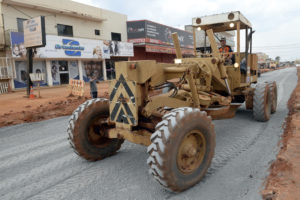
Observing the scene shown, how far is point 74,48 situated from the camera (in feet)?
72.1

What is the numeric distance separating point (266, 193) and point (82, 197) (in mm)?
2431

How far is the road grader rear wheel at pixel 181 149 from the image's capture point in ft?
9.47

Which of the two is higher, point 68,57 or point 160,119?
point 68,57

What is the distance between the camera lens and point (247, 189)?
3.13 metres

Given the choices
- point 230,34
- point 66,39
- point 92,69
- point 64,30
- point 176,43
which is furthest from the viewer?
point 92,69

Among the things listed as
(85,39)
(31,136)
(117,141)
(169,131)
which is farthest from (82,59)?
(169,131)

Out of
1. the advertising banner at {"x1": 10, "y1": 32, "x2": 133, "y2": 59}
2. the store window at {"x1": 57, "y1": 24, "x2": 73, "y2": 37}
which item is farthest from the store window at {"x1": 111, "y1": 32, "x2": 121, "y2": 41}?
the store window at {"x1": 57, "y1": 24, "x2": 73, "y2": 37}

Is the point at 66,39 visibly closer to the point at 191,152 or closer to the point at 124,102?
the point at 124,102

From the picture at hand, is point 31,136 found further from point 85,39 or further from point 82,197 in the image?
point 85,39

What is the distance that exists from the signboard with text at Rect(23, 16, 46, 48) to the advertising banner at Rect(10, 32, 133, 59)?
4.98 meters

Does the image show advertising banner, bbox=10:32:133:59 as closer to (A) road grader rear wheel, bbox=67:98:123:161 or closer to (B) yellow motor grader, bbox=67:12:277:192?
(B) yellow motor grader, bbox=67:12:277:192

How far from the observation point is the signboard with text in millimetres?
12883

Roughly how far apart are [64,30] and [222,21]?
2011 cm

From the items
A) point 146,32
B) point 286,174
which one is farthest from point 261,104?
point 146,32
